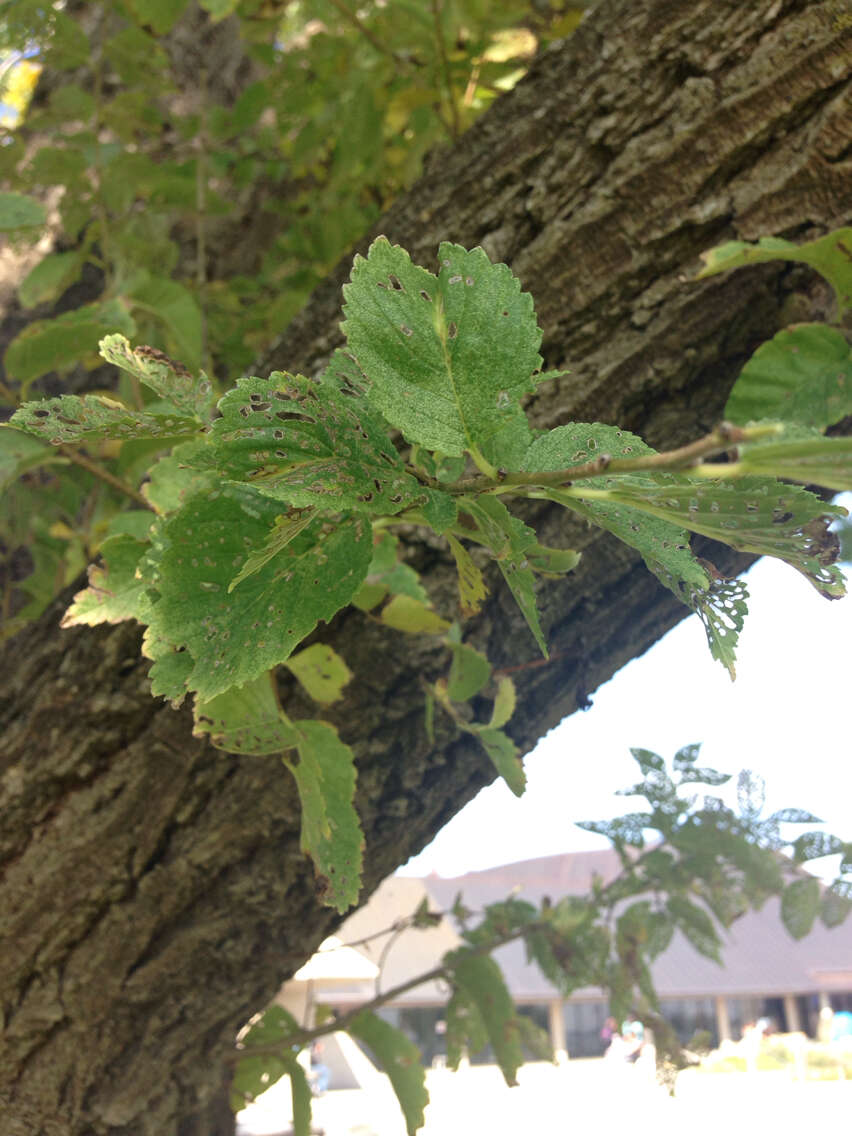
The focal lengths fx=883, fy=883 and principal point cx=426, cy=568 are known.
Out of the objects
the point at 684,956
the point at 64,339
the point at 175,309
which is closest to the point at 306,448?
the point at 64,339

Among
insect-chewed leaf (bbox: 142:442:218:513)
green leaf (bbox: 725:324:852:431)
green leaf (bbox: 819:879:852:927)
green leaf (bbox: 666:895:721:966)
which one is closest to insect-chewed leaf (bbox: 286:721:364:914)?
insect-chewed leaf (bbox: 142:442:218:513)

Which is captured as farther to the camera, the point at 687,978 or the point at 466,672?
the point at 687,978

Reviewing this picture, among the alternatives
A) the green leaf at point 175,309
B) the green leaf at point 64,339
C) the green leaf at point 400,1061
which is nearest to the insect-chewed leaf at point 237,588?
the green leaf at point 64,339

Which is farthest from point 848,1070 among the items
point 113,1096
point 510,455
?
point 510,455

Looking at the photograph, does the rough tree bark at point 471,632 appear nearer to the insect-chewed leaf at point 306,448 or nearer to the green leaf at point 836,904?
the insect-chewed leaf at point 306,448

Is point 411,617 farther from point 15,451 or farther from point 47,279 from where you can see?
point 47,279

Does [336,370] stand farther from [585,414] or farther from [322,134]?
[322,134]
